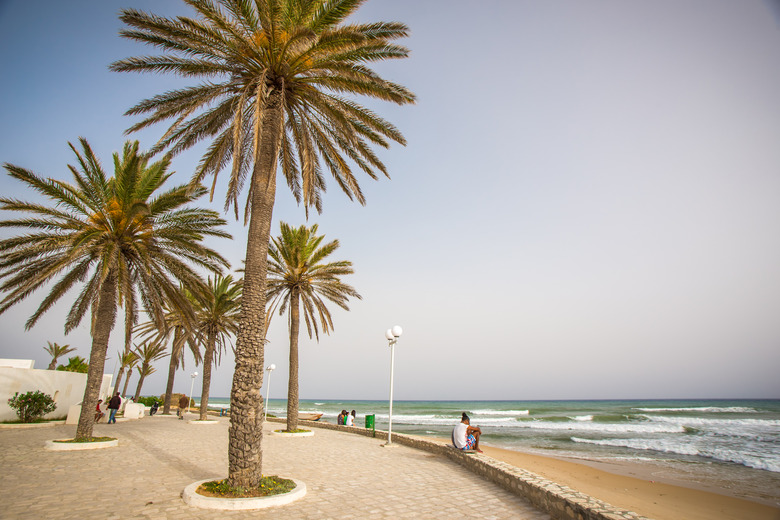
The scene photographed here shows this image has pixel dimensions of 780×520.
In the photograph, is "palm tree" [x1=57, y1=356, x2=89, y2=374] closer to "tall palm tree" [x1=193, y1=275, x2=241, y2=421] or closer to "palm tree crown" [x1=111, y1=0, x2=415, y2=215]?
"tall palm tree" [x1=193, y1=275, x2=241, y2=421]

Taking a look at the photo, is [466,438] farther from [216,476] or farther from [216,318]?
[216,318]

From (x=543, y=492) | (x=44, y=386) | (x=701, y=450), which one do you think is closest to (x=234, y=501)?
(x=543, y=492)

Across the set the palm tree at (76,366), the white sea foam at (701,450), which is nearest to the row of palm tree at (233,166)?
the white sea foam at (701,450)

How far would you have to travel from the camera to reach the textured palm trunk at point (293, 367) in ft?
58.7

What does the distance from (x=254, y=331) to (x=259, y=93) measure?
4.66 m

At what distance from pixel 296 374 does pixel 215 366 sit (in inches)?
414

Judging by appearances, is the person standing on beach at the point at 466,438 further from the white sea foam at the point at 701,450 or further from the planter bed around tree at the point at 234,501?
the white sea foam at the point at 701,450

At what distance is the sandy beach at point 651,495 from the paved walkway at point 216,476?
202 inches

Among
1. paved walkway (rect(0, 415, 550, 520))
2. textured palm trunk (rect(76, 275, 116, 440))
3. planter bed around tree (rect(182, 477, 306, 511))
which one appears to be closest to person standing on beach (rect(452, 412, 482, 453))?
paved walkway (rect(0, 415, 550, 520))

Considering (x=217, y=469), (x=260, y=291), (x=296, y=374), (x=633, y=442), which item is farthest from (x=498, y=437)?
(x=260, y=291)

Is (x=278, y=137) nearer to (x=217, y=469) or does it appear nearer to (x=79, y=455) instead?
(x=217, y=469)

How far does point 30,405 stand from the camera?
743 inches

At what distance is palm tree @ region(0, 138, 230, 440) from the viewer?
38.4 ft

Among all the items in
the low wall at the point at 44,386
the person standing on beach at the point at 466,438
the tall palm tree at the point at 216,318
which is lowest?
the person standing on beach at the point at 466,438
